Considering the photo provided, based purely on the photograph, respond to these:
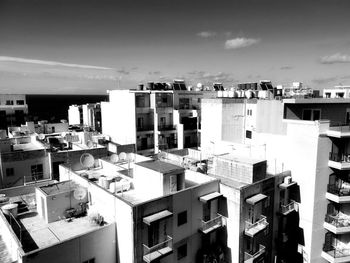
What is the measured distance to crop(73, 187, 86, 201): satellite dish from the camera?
70.4 ft

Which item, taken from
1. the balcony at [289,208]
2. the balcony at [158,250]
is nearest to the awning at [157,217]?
the balcony at [158,250]

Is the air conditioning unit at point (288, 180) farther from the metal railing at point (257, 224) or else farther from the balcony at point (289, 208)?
the metal railing at point (257, 224)

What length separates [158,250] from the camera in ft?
62.8

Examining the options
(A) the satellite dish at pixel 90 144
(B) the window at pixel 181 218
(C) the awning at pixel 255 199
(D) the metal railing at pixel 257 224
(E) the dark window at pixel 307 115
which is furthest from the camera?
(A) the satellite dish at pixel 90 144

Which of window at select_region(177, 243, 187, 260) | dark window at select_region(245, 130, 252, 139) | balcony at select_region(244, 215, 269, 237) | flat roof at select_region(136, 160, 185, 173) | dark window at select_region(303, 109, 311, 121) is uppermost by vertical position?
dark window at select_region(303, 109, 311, 121)

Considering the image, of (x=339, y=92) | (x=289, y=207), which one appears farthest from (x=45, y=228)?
(x=339, y=92)

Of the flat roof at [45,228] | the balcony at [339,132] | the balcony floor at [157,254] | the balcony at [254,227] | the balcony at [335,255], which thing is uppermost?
the balcony at [339,132]

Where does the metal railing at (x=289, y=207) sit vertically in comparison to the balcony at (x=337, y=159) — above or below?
below

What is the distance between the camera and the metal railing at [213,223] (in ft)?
74.1

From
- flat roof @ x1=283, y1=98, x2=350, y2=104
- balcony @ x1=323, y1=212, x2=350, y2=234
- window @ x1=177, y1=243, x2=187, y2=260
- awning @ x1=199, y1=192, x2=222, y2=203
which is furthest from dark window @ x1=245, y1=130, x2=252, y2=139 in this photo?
window @ x1=177, y1=243, x2=187, y2=260

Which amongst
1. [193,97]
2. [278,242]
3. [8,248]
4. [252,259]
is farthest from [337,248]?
[193,97]

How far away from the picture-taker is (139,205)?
1788 cm

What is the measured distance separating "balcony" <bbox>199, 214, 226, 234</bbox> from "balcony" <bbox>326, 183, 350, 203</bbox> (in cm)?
1112

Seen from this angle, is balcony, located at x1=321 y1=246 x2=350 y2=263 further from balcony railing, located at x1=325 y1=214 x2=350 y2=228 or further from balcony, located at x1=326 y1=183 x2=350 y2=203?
balcony, located at x1=326 y1=183 x2=350 y2=203
